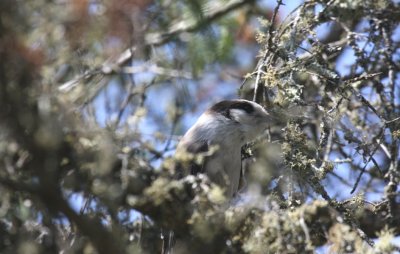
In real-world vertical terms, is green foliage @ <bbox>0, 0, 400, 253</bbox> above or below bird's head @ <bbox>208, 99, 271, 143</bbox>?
above

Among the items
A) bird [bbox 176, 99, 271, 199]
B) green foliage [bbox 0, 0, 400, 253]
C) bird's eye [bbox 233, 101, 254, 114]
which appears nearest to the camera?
green foliage [bbox 0, 0, 400, 253]

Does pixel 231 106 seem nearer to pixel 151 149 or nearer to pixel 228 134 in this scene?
pixel 228 134

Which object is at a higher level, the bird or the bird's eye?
the bird's eye

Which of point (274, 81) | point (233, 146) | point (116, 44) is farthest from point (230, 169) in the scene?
point (116, 44)

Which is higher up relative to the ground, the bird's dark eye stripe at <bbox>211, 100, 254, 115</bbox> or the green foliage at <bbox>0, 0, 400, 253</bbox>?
the green foliage at <bbox>0, 0, 400, 253</bbox>

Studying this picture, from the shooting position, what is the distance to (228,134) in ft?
13.6

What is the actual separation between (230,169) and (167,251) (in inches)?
28.7

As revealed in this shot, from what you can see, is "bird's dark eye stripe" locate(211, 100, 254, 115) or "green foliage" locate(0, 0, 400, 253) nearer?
"green foliage" locate(0, 0, 400, 253)

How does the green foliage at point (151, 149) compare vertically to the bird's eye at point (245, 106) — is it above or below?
above

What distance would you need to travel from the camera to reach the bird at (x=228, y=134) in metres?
3.92

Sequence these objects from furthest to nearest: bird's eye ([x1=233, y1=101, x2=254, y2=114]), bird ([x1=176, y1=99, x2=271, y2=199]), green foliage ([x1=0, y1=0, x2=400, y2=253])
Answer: bird's eye ([x1=233, y1=101, x2=254, y2=114]) → bird ([x1=176, y1=99, x2=271, y2=199]) → green foliage ([x1=0, y1=0, x2=400, y2=253])

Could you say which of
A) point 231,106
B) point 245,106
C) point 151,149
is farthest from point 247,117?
point 151,149

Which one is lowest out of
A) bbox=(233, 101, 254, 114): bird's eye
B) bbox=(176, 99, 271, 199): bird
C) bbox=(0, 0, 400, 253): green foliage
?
bbox=(176, 99, 271, 199): bird

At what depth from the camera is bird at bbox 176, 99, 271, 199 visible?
12.9 feet
